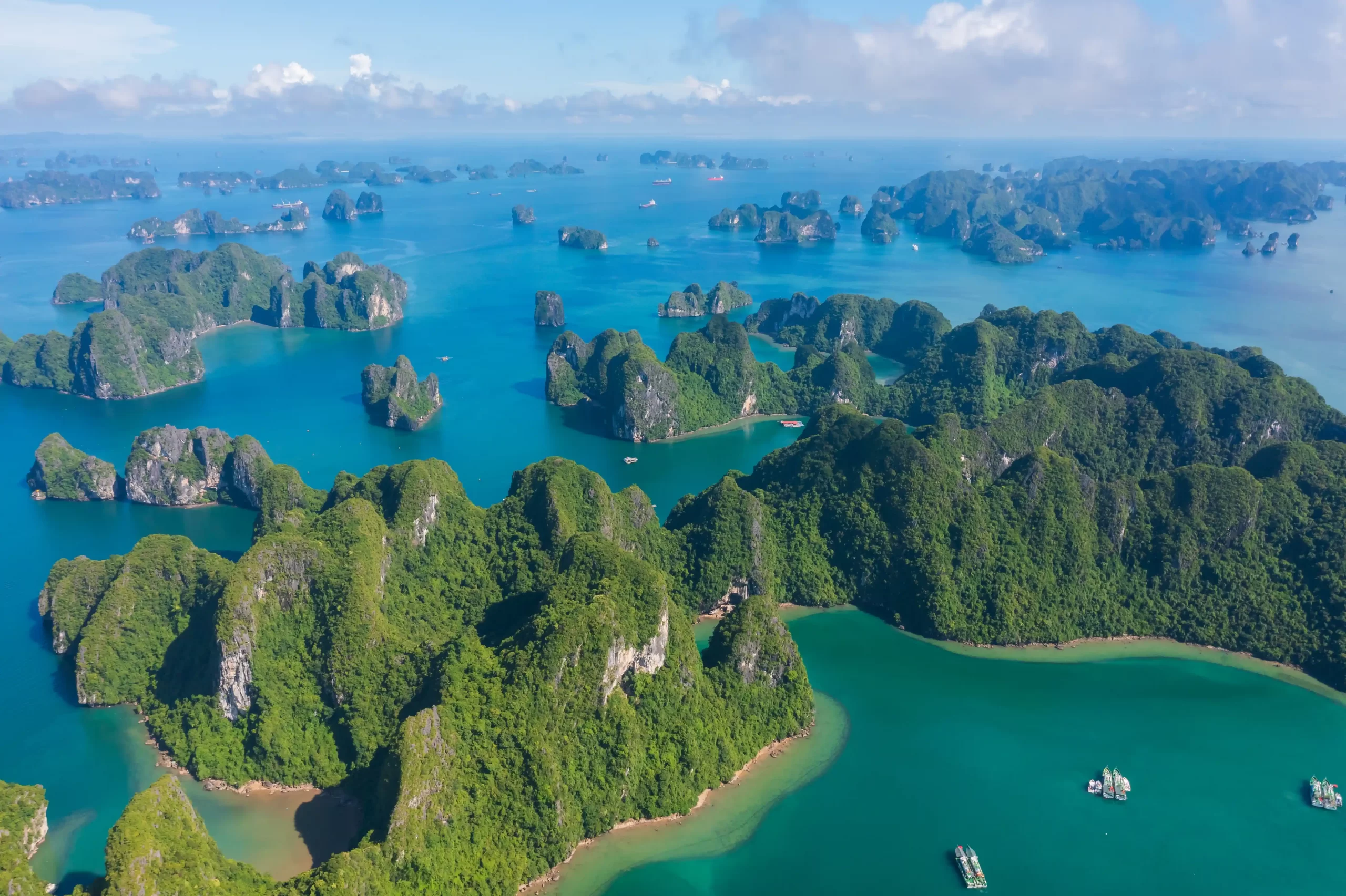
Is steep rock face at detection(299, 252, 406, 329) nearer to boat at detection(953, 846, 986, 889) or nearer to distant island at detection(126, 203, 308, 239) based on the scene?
distant island at detection(126, 203, 308, 239)

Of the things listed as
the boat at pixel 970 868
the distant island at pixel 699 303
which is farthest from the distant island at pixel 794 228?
the boat at pixel 970 868

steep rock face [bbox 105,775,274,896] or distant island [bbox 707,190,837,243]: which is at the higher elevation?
distant island [bbox 707,190,837,243]

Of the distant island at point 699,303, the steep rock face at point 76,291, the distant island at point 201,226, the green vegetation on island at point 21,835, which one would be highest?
the distant island at point 201,226

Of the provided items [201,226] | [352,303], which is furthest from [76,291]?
[201,226]

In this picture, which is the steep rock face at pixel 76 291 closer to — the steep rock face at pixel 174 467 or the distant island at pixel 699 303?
the steep rock face at pixel 174 467

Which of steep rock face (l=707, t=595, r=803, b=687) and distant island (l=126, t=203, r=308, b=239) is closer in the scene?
steep rock face (l=707, t=595, r=803, b=687)

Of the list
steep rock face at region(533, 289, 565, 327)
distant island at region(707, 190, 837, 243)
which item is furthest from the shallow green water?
distant island at region(707, 190, 837, 243)

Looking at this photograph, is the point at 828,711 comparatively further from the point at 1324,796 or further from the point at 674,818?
the point at 1324,796
